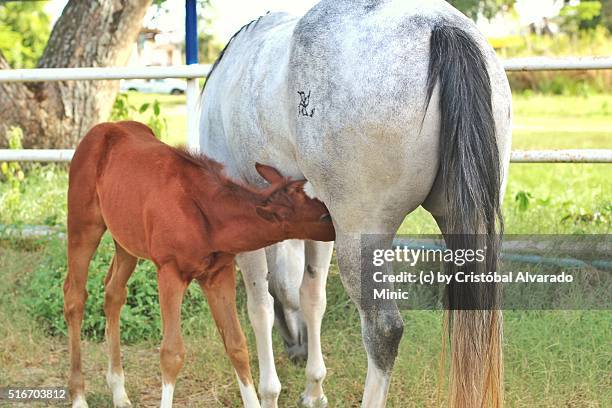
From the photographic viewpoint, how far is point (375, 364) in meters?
3.28

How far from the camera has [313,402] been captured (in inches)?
161

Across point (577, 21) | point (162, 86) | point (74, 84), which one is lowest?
point (162, 86)

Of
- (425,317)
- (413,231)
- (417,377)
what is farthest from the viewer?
(413,231)

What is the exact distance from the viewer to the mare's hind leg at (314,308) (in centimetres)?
409

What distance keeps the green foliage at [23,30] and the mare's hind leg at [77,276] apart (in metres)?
14.6

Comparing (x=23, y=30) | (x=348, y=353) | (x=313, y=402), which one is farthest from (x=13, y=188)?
(x=23, y=30)

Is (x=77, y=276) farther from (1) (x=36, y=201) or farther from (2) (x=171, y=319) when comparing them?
(1) (x=36, y=201)

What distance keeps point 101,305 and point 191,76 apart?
1.48 metres

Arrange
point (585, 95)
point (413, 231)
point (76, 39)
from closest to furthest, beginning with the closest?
1. point (413, 231)
2. point (76, 39)
3. point (585, 95)

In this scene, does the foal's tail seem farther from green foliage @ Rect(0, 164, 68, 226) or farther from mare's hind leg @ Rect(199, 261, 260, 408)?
green foliage @ Rect(0, 164, 68, 226)

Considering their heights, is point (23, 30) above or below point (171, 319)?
below

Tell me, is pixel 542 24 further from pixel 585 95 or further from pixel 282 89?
pixel 282 89

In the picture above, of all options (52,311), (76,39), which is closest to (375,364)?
(52,311)

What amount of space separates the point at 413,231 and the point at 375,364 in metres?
2.51
